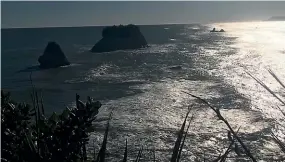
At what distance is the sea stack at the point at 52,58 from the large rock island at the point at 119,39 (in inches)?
797

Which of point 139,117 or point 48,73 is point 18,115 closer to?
point 139,117

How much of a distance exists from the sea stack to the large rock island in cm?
2023

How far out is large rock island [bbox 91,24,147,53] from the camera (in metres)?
87.2

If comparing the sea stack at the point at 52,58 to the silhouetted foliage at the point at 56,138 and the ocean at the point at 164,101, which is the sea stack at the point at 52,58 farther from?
the silhouetted foliage at the point at 56,138

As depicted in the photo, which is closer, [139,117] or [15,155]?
[15,155]

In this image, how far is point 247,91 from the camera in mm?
36062

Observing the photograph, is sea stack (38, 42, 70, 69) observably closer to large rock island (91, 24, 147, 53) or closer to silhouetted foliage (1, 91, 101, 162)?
large rock island (91, 24, 147, 53)

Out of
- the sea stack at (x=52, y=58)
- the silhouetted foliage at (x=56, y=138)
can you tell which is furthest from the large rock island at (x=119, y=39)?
the silhouetted foliage at (x=56, y=138)

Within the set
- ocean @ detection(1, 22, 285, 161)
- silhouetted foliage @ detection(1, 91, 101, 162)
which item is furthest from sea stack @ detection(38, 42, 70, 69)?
silhouetted foliage @ detection(1, 91, 101, 162)

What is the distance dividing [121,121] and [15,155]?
2397 centimetres

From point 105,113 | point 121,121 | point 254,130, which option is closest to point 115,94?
point 105,113

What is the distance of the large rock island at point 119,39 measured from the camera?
87250 millimetres

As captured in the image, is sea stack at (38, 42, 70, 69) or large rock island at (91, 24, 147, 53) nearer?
sea stack at (38, 42, 70, 69)

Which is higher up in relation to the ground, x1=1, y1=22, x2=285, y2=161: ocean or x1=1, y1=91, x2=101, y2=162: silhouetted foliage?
x1=1, y1=91, x2=101, y2=162: silhouetted foliage
